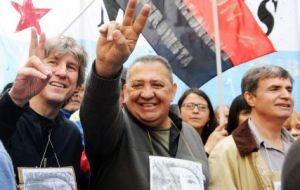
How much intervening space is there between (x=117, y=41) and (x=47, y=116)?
0.52 m

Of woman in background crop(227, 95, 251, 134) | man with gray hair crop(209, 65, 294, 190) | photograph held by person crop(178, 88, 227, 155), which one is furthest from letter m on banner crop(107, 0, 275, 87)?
man with gray hair crop(209, 65, 294, 190)

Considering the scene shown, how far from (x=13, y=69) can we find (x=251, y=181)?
253cm

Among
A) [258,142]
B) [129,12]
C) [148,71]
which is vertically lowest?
[258,142]

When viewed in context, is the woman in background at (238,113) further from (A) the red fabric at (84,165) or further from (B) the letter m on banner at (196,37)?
(A) the red fabric at (84,165)

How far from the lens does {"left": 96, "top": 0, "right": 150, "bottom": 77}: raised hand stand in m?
1.71

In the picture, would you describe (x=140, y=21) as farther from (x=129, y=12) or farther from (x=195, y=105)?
(x=195, y=105)

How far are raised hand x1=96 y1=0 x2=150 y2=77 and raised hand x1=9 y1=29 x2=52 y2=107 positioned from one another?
0.63 feet

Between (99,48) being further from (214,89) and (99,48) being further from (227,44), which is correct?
(214,89)

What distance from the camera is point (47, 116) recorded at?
206 cm

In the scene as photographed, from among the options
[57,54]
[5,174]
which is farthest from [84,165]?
[5,174]

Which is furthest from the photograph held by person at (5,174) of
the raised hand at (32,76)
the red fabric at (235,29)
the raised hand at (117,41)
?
the red fabric at (235,29)

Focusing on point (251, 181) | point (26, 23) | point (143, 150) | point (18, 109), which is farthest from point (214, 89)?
point (18, 109)

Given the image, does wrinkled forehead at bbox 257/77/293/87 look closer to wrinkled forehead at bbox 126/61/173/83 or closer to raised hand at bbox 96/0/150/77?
wrinkled forehead at bbox 126/61/173/83

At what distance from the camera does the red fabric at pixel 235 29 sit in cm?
368
